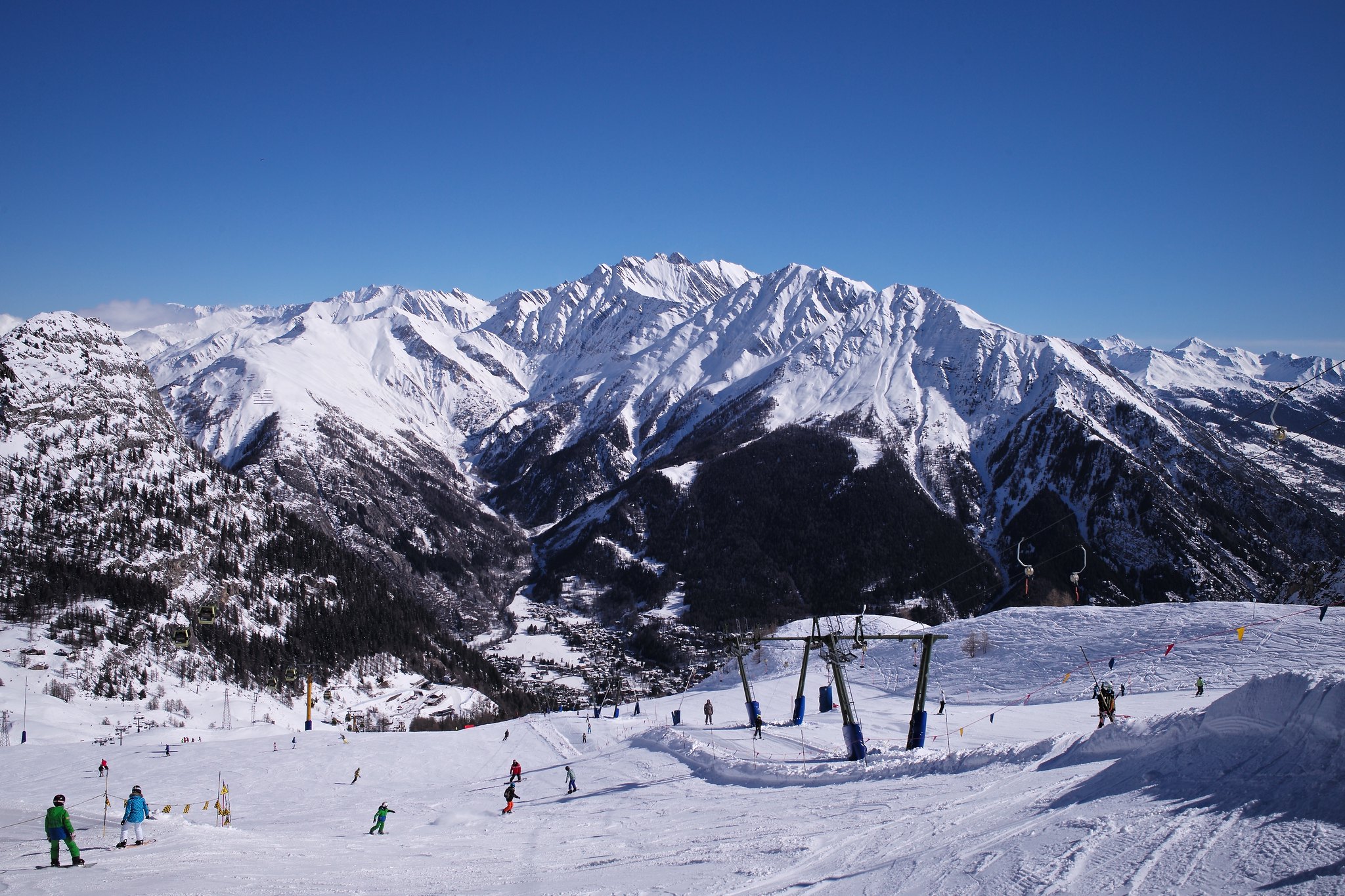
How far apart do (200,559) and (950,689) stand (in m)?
139

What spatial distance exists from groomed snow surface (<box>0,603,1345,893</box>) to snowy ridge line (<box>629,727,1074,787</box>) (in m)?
0.13

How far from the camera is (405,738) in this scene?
194ft

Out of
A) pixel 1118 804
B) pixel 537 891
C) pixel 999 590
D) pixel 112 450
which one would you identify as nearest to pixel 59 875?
pixel 537 891

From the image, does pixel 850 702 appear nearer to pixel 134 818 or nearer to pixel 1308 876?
pixel 1308 876

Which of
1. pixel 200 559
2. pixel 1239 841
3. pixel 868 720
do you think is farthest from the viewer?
pixel 200 559

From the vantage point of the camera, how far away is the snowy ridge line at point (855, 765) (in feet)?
95.5

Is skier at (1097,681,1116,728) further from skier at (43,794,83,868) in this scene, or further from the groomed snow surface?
skier at (43,794,83,868)

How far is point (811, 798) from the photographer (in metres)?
28.4

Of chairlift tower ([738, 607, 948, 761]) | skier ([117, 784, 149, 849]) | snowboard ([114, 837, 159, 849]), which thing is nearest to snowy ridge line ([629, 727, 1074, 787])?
chairlift tower ([738, 607, 948, 761])

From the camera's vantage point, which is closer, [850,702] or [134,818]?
[134,818]

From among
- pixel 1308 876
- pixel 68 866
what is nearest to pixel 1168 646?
pixel 1308 876

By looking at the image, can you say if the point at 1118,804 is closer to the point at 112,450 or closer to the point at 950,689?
the point at 950,689

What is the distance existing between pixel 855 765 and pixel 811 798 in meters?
4.72

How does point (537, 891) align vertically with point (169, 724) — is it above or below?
above
